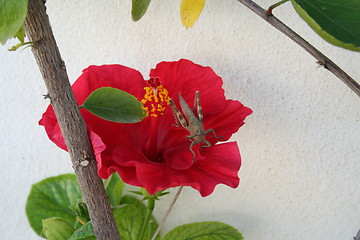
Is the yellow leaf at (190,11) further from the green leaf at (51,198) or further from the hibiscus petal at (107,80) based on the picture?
the green leaf at (51,198)

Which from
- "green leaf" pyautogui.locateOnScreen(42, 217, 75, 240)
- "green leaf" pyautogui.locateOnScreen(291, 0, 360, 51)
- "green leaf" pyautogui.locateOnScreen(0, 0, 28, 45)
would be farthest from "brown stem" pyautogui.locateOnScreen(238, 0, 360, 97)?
"green leaf" pyautogui.locateOnScreen(42, 217, 75, 240)

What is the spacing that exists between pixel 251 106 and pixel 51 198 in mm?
289

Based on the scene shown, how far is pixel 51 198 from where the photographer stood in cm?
57

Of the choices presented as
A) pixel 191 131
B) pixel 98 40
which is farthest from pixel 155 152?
pixel 98 40

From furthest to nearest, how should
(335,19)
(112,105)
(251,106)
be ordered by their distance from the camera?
1. (251,106)
2. (112,105)
3. (335,19)

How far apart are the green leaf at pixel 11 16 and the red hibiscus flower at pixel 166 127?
146 mm

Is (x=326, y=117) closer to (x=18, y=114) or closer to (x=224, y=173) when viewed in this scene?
(x=224, y=173)

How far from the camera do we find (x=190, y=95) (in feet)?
1.48

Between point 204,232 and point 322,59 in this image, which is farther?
point 204,232

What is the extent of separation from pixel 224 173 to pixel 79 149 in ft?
0.46

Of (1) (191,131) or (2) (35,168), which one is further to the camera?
(2) (35,168)

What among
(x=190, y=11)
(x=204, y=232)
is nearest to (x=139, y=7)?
(x=190, y=11)

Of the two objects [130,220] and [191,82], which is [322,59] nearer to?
[191,82]

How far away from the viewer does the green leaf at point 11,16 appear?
0.27 metres
